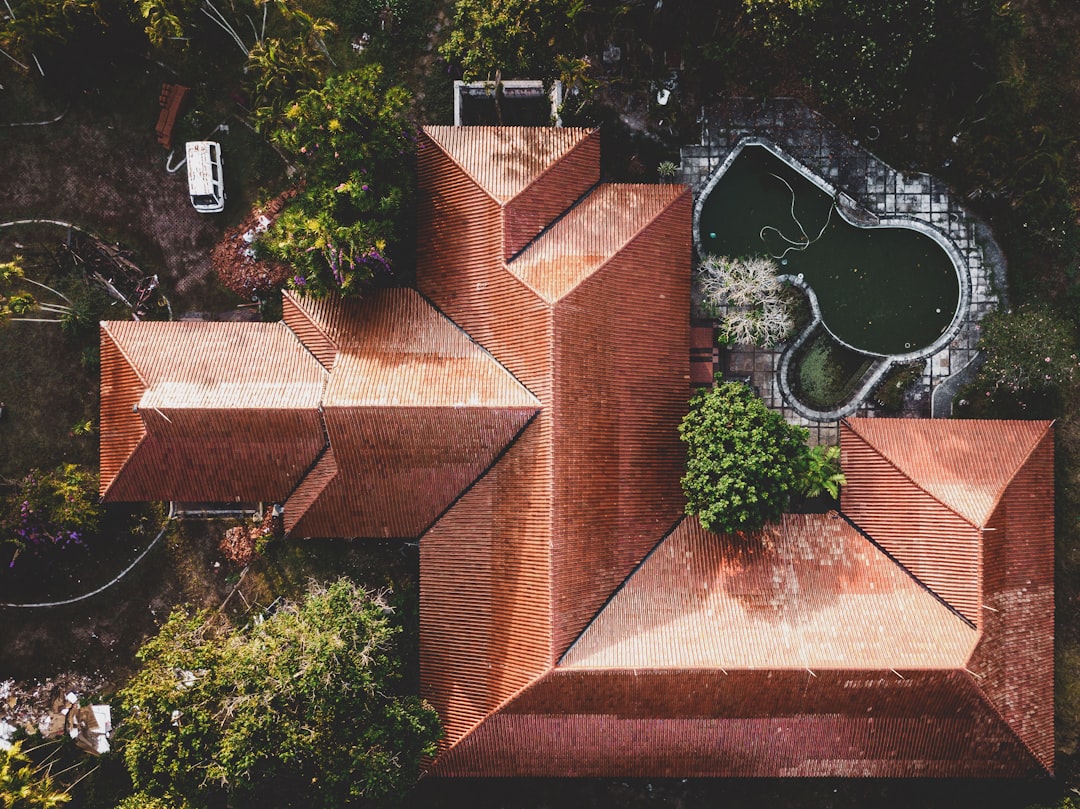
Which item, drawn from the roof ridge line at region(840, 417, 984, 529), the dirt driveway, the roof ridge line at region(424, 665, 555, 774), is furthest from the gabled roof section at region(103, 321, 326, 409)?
the roof ridge line at region(840, 417, 984, 529)

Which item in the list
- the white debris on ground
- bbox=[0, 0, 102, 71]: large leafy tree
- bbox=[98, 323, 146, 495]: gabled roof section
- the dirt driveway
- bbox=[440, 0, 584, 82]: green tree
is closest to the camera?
bbox=[440, 0, 584, 82]: green tree

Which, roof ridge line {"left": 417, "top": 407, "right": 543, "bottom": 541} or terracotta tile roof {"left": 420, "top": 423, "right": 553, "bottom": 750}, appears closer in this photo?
terracotta tile roof {"left": 420, "top": 423, "right": 553, "bottom": 750}

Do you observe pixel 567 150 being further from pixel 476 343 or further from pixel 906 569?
pixel 906 569

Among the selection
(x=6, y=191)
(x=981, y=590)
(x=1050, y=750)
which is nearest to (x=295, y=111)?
(x=6, y=191)

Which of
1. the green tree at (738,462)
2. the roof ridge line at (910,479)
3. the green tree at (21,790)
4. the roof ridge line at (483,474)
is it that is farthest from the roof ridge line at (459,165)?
the green tree at (21,790)

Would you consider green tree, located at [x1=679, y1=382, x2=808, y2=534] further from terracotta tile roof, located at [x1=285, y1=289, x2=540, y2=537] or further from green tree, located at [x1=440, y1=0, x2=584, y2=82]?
green tree, located at [x1=440, y1=0, x2=584, y2=82]

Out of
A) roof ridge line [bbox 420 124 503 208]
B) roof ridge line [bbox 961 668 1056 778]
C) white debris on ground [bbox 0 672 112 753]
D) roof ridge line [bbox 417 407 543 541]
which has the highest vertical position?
roof ridge line [bbox 420 124 503 208]

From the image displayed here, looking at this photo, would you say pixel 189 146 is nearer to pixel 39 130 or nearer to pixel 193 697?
pixel 39 130
